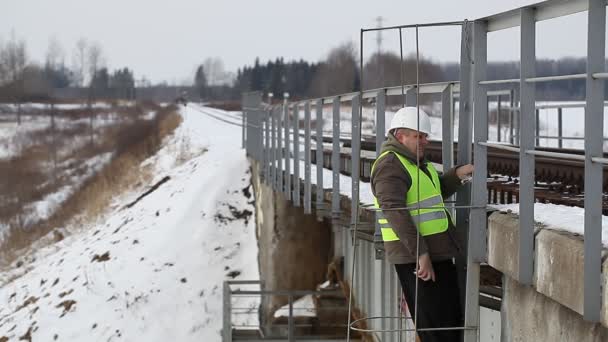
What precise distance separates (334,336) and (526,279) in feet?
41.9

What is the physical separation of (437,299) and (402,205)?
2.44ft

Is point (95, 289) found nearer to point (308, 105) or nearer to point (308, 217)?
point (308, 217)

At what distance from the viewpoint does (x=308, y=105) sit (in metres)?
14.2

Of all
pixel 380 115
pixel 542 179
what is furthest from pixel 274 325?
pixel 380 115

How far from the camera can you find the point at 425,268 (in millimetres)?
6758

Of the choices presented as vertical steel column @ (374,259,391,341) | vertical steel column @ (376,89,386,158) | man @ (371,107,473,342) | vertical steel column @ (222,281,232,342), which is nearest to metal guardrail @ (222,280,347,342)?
vertical steel column @ (222,281,232,342)

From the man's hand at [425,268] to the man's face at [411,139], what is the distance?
68cm

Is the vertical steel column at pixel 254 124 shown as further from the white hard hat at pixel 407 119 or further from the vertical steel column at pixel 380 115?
the white hard hat at pixel 407 119

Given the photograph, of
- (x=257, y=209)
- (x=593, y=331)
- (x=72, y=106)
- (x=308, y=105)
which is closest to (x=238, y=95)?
(x=72, y=106)

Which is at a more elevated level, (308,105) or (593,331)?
(308,105)

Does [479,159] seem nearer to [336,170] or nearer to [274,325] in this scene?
[336,170]

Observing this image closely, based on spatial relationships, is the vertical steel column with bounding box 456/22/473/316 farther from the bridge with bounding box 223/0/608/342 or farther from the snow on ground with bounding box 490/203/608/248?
the snow on ground with bounding box 490/203/608/248

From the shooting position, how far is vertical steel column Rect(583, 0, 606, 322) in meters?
4.52

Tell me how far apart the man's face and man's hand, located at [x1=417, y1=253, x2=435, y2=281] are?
68 centimetres
